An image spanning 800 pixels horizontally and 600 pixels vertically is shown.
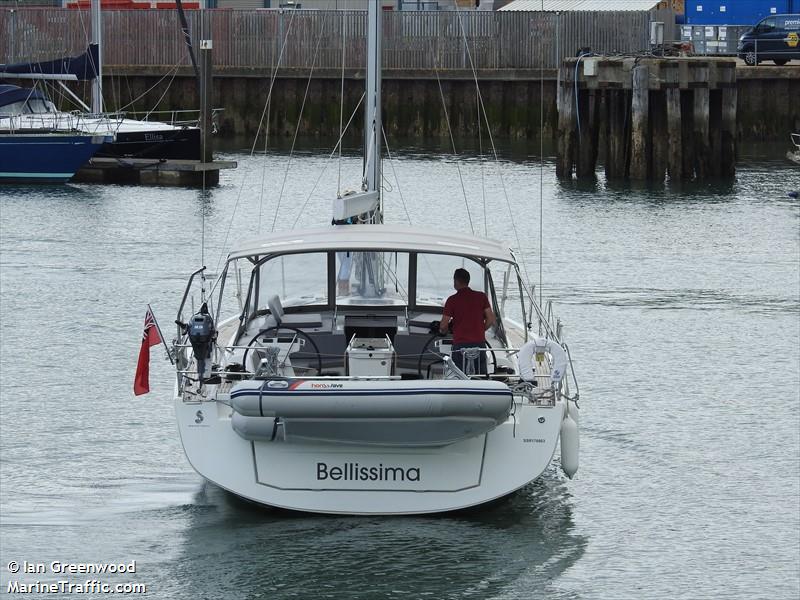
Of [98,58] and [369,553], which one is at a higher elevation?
[98,58]

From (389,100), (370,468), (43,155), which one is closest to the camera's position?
(370,468)

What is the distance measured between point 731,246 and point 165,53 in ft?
98.7

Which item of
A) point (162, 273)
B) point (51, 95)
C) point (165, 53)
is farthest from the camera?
point (165, 53)

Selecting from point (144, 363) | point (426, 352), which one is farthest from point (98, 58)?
point (426, 352)

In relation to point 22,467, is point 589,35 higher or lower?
higher

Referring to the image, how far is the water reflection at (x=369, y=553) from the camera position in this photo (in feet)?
41.1

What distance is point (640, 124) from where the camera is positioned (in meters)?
40.6

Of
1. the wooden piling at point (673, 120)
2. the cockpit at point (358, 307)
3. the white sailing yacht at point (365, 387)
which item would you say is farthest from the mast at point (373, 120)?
the wooden piling at point (673, 120)

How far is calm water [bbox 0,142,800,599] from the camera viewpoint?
42.3 feet

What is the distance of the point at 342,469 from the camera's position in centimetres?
1287

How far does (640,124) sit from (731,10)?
65.3 feet

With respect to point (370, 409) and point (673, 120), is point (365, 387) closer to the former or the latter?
point (370, 409)

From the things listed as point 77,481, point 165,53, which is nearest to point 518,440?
point 77,481

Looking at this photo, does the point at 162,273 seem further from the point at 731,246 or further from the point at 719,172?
the point at 719,172
